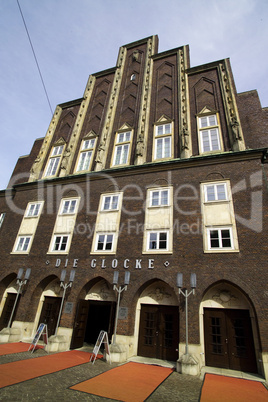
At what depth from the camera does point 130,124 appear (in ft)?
69.6

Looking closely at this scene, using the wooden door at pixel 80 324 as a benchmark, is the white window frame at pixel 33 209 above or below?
above

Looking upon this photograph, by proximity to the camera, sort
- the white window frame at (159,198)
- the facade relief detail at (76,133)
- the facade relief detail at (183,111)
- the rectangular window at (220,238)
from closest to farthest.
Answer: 1. the rectangular window at (220,238)
2. the white window frame at (159,198)
3. the facade relief detail at (183,111)
4. the facade relief detail at (76,133)

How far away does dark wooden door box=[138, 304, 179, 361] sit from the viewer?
12.6 m

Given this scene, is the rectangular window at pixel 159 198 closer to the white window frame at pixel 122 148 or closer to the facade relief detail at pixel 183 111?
the facade relief detail at pixel 183 111

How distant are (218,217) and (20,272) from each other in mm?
14018

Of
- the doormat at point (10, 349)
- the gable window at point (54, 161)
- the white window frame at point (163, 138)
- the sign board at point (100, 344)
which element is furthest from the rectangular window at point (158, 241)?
the gable window at point (54, 161)

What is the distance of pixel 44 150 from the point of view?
2384 cm

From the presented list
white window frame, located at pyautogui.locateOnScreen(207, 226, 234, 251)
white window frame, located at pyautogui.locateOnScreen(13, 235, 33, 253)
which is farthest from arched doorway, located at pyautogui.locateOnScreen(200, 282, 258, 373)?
white window frame, located at pyautogui.locateOnScreen(13, 235, 33, 253)

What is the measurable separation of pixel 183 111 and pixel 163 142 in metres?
3.11

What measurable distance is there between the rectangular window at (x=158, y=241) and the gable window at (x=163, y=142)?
6.54 metres

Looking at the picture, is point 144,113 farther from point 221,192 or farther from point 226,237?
point 226,237

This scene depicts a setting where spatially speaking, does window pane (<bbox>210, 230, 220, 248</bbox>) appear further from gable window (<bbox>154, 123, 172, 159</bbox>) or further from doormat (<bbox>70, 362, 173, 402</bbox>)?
gable window (<bbox>154, 123, 172, 159</bbox>)

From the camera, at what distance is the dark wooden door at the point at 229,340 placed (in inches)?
443

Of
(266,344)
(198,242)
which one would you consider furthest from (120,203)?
(266,344)
